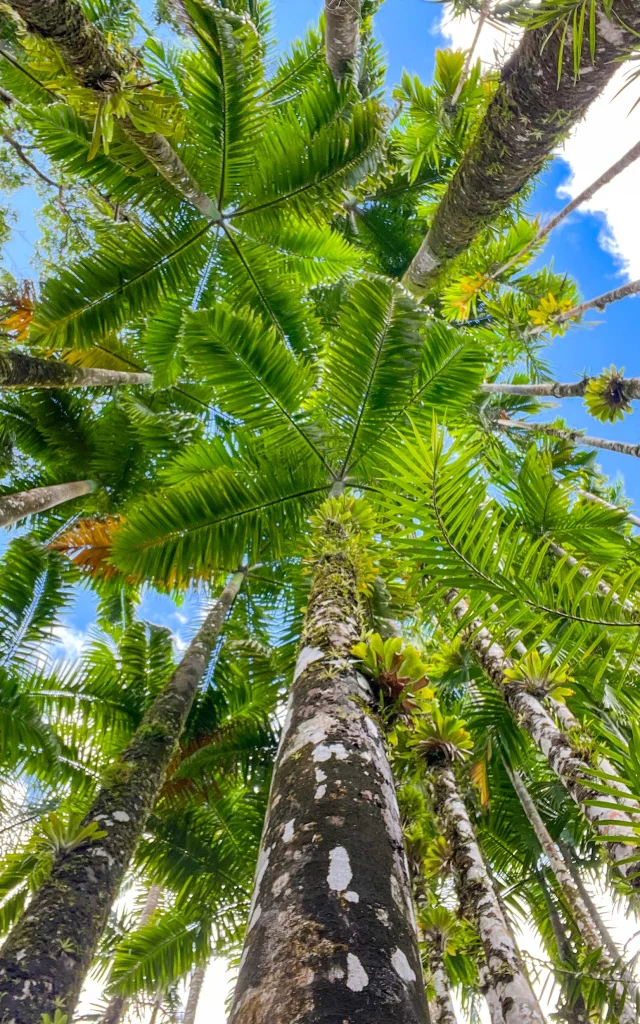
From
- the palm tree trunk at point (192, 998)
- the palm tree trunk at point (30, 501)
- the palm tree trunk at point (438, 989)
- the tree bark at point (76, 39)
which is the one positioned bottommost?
the palm tree trunk at point (192, 998)

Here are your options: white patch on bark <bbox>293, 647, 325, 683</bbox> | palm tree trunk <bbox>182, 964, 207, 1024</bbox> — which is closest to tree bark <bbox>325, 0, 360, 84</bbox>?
white patch on bark <bbox>293, 647, 325, 683</bbox>

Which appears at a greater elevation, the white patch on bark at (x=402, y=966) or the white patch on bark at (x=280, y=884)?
the white patch on bark at (x=280, y=884)

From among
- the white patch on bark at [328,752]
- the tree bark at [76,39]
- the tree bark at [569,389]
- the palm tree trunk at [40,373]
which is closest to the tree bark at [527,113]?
the tree bark at [569,389]

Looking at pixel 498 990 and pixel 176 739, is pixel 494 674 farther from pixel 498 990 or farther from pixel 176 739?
pixel 176 739

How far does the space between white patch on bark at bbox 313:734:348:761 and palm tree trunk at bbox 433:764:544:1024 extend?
1660mm

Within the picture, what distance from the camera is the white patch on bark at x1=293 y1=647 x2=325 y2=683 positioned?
185cm

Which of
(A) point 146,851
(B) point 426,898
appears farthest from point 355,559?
(A) point 146,851

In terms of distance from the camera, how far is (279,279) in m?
4.86

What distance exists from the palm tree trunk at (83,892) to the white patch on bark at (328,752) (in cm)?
189

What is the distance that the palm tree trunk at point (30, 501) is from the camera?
4527 mm

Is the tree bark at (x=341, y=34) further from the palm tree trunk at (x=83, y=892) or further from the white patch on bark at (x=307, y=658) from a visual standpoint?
the palm tree trunk at (x=83, y=892)

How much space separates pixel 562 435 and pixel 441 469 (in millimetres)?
4817

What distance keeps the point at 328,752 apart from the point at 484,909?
7.04 feet

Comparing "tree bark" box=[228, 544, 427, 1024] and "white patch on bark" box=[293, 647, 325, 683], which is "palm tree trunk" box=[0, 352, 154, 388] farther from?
"tree bark" box=[228, 544, 427, 1024]
